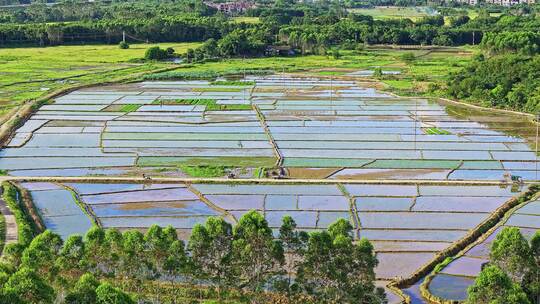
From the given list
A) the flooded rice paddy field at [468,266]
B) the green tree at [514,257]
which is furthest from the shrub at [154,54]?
the green tree at [514,257]

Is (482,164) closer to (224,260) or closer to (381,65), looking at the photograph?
(224,260)

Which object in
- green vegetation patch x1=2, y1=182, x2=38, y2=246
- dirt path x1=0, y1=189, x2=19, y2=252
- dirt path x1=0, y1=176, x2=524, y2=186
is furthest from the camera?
dirt path x1=0, y1=176, x2=524, y2=186

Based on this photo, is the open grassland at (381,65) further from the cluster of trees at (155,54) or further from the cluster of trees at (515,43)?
the cluster of trees at (155,54)

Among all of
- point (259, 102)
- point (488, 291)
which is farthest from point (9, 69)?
point (488, 291)

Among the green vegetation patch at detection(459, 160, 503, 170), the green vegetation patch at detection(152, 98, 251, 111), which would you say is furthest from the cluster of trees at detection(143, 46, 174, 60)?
the green vegetation patch at detection(459, 160, 503, 170)

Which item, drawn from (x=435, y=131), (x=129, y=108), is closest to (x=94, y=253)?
(x=435, y=131)

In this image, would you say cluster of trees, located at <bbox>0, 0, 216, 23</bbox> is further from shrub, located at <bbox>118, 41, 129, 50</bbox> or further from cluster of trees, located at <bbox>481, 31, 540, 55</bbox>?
cluster of trees, located at <bbox>481, 31, 540, 55</bbox>

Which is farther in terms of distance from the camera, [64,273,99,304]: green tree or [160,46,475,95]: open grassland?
[160,46,475,95]: open grassland
